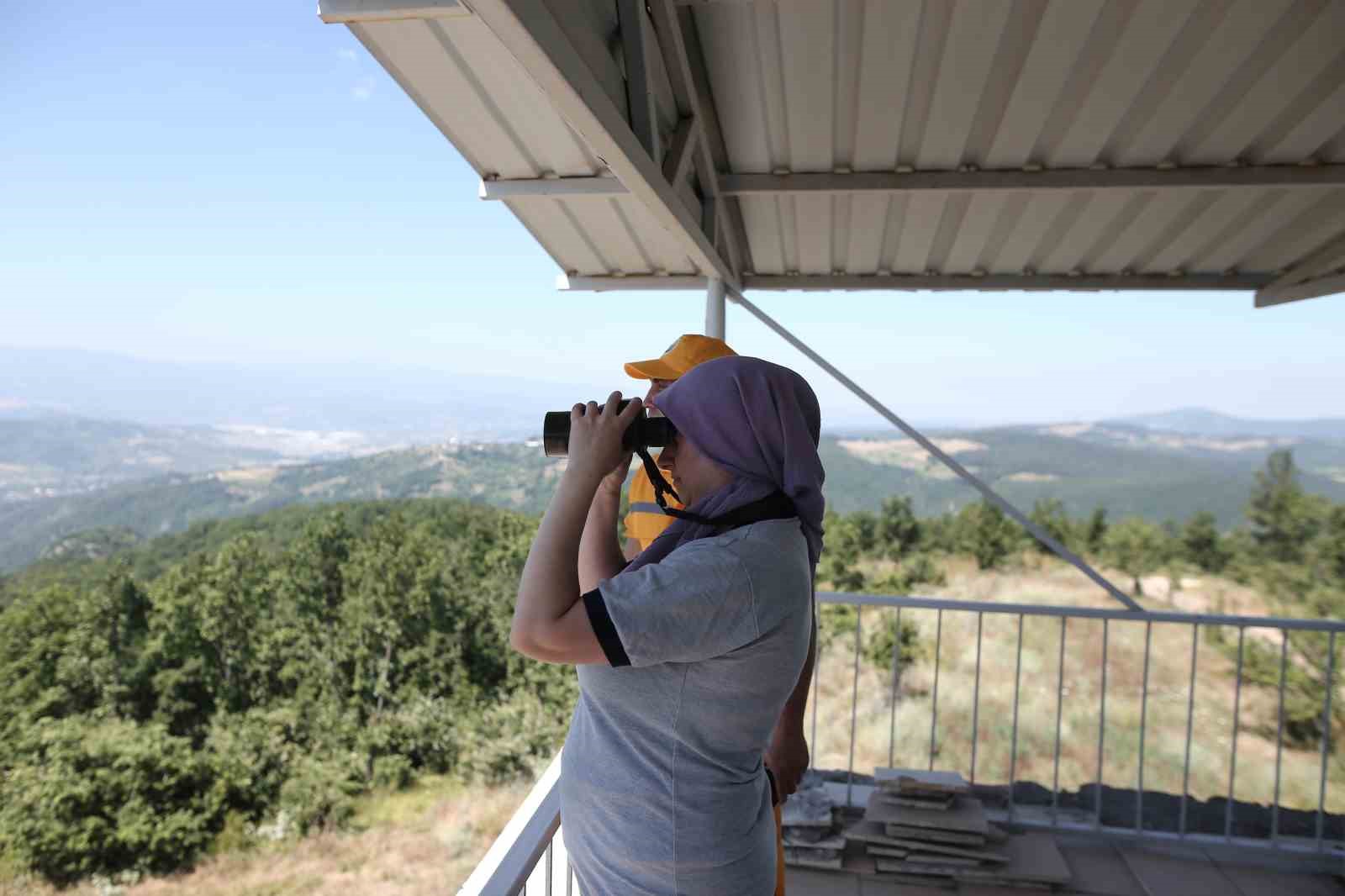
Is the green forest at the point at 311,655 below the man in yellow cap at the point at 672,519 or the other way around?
below

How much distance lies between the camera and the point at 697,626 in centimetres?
74

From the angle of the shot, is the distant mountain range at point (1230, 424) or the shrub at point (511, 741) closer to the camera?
the shrub at point (511, 741)

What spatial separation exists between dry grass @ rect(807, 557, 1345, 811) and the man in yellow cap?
8200 mm

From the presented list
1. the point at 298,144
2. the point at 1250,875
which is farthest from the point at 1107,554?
the point at 298,144

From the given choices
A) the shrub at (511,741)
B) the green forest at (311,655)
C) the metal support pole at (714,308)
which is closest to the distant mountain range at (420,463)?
the green forest at (311,655)

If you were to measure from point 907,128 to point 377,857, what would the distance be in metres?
16.5

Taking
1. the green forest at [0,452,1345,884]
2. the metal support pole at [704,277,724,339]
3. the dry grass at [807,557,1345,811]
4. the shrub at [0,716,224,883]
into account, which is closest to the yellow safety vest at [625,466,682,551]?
the metal support pole at [704,277,724,339]

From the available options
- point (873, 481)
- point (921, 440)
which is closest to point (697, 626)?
point (921, 440)

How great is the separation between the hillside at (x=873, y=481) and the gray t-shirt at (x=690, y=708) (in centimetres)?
1643

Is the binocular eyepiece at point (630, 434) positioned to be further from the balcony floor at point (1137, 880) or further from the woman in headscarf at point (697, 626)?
the balcony floor at point (1137, 880)

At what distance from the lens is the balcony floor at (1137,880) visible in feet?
8.93

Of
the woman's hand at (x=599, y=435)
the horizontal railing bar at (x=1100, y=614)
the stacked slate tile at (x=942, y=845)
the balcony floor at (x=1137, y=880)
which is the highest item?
the woman's hand at (x=599, y=435)

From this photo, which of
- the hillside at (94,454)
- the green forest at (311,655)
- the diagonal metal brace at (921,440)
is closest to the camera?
the diagonal metal brace at (921,440)

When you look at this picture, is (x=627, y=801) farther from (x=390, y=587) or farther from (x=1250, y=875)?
Answer: (x=390, y=587)
